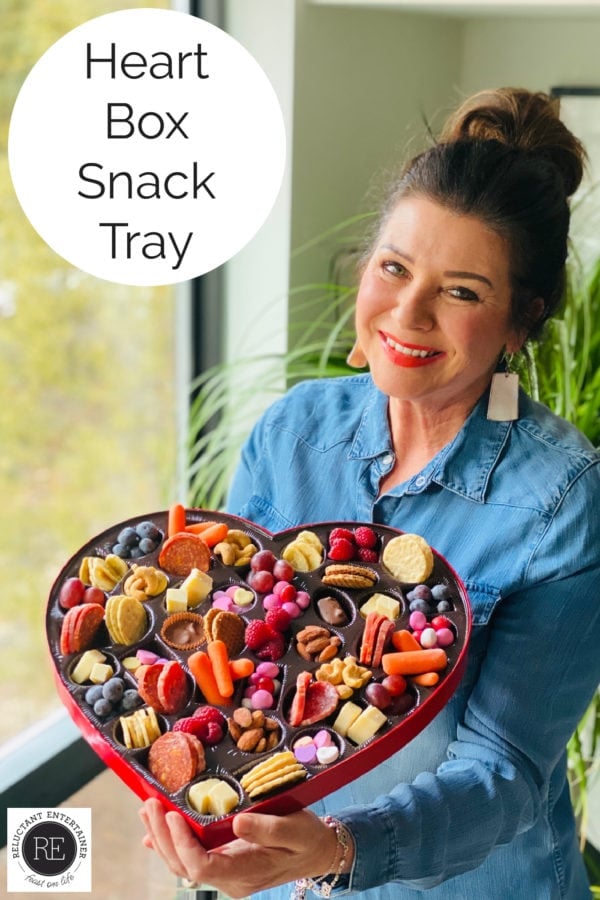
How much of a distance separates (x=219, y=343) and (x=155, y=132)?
0.50 metres

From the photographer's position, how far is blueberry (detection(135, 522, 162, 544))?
94 cm

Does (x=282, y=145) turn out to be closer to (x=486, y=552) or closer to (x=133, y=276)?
A: (x=133, y=276)

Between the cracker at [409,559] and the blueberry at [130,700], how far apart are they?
0.83ft

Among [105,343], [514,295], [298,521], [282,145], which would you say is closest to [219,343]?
[105,343]

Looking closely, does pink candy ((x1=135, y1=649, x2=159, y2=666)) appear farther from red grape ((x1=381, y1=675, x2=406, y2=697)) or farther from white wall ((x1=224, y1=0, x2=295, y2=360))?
white wall ((x1=224, y1=0, x2=295, y2=360))

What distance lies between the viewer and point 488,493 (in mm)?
1005

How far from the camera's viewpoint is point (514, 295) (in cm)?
97

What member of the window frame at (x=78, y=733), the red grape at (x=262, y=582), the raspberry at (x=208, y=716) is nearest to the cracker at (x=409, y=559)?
the red grape at (x=262, y=582)

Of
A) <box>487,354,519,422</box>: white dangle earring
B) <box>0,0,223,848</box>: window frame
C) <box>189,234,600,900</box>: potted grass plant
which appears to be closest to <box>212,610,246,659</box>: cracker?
<box>487,354,519,422</box>: white dangle earring

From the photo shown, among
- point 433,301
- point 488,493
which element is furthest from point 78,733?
point 433,301

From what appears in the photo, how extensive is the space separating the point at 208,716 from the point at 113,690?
3.0 inches

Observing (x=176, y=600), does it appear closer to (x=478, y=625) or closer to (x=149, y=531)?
(x=149, y=531)

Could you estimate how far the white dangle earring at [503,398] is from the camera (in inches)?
40.4

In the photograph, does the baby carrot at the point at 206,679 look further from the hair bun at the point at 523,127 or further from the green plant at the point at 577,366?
the green plant at the point at 577,366
